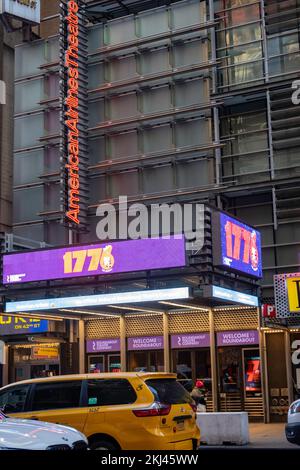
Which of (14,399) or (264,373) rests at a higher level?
(264,373)

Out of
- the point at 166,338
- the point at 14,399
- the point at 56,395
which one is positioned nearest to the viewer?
the point at 56,395

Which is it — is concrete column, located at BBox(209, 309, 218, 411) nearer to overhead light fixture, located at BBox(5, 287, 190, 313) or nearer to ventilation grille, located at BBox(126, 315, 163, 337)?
ventilation grille, located at BBox(126, 315, 163, 337)

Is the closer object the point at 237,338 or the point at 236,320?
the point at 237,338

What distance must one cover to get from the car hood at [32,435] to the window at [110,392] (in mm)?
2061

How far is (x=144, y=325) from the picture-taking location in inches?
941

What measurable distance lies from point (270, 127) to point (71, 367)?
459 inches

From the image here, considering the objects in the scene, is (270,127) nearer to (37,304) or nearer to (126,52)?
(126,52)

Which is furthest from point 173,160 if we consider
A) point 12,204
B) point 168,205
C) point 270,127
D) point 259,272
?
point 12,204

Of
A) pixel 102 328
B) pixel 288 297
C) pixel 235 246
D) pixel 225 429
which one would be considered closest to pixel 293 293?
pixel 288 297

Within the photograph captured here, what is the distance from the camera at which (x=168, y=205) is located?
79.2 feet

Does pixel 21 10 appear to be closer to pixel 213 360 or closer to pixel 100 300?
pixel 100 300

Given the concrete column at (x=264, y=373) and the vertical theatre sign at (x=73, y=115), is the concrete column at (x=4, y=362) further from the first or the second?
the concrete column at (x=264, y=373)

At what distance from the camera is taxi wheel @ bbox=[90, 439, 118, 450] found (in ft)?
36.1

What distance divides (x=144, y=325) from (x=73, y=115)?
8565mm
